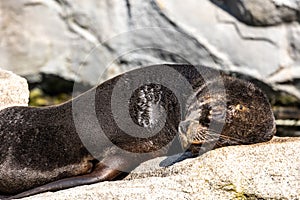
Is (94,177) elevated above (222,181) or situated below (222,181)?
below

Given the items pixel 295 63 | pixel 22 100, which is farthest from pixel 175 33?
pixel 22 100

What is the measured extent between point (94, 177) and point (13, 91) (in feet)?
4.77

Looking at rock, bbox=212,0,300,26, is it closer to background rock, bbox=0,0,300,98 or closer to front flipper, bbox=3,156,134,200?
background rock, bbox=0,0,300,98

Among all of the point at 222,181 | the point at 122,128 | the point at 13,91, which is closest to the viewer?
the point at 222,181

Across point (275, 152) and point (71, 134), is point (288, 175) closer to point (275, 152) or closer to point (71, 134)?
point (275, 152)

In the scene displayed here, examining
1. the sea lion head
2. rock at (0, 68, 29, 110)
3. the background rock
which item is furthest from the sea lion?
the background rock

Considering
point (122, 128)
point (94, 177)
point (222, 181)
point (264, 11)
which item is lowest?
point (264, 11)

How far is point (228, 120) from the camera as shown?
16.9 feet

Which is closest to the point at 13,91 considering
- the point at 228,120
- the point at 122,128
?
the point at 122,128

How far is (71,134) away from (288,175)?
1.57 m

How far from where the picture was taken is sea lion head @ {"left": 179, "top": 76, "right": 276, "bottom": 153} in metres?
5.14

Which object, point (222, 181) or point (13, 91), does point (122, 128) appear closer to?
point (222, 181)

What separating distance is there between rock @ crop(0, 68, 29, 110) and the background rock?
2.95 meters

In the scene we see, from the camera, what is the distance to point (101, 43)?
936 centimetres
